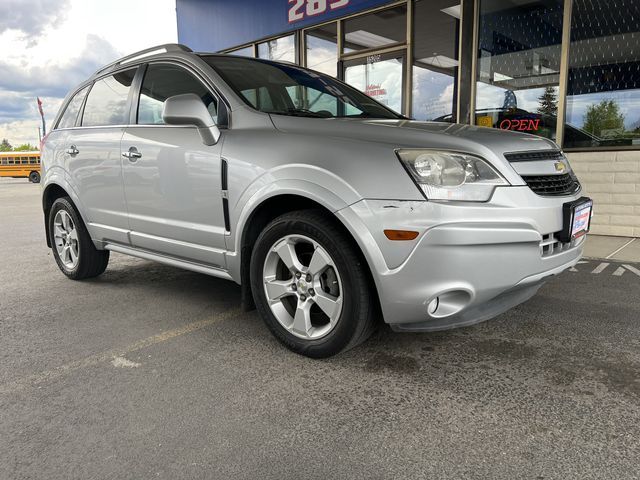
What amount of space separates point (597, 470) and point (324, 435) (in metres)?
0.97

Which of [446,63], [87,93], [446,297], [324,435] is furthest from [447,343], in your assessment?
[446,63]

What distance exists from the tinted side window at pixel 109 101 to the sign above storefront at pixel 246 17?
5.18 meters

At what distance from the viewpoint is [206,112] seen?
113 inches

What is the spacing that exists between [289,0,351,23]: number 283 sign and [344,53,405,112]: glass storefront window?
931mm

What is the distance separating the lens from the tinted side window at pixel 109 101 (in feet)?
12.3

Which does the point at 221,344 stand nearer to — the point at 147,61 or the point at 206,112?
the point at 206,112

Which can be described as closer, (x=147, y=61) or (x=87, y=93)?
(x=147, y=61)

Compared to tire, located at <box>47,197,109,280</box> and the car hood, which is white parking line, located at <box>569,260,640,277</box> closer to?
the car hood

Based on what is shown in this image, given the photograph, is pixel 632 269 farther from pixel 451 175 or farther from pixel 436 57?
pixel 436 57

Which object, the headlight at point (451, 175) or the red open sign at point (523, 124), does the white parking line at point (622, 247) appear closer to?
the red open sign at point (523, 124)

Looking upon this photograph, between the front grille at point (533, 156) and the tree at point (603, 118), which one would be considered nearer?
the front grille at point (533, 156)

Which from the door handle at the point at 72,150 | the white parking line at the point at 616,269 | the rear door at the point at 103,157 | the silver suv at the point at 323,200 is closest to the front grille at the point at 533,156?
the silver suv at the point at 323,200

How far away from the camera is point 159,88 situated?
11.6 ft

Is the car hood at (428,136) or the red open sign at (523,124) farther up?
the red open sign at (523,124)
